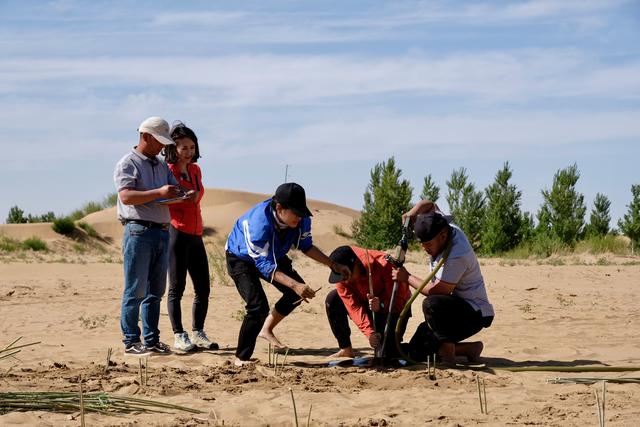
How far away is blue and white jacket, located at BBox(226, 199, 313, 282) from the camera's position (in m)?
6.56

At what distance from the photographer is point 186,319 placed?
1019 cm

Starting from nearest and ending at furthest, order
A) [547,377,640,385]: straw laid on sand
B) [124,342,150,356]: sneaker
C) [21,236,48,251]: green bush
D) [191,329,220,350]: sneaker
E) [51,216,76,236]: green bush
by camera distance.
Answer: [547,377,640,385]: straw laid on sand
[124,342,150,356]: sneaker
[191,329,220,350]: sneaker
[21,236,48,251]: green bush
[51,216,76,236]: green bush

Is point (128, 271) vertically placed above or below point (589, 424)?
above

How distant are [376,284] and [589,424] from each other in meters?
2.37

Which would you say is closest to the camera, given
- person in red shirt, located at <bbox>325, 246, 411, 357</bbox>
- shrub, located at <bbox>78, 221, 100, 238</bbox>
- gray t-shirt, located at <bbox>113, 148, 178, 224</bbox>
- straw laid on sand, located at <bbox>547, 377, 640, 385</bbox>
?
straw laid on sand, located at <bbox>547, 377, 640, 385</bbox>

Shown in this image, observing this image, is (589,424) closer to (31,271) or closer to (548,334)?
(548,334)

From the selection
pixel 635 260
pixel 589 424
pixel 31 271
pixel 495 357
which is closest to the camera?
pixel 589 424

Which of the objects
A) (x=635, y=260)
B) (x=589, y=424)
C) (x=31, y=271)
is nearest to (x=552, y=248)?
(x=635, y=260)

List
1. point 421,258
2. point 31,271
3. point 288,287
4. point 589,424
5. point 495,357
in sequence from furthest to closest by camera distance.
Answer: point 421,258
point 31,271
point 495,357
point 288,287
point 589,424

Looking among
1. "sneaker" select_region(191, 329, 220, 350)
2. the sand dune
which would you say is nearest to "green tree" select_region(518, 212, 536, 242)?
the sand dune

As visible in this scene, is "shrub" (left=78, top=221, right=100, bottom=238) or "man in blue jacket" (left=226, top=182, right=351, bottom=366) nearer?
"man in blue jacket" (left=226, top=182, right=351, bottom=366)

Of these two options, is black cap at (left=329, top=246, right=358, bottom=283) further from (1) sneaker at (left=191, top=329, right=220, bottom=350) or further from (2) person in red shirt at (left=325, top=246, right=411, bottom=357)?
(1) sneaker at (left=191, top=329, right=220, bottom=350)

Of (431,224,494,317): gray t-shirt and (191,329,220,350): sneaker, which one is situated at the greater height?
(431,224,494,317): gray t-shirt

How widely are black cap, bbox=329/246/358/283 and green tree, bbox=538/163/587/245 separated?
1806 centimetres
